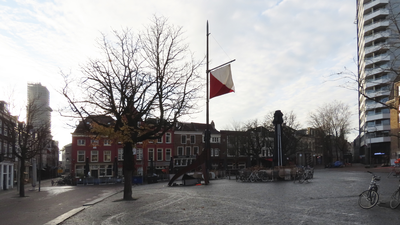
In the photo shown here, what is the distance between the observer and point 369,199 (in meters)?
10.0

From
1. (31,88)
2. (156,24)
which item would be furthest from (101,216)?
(31,88)

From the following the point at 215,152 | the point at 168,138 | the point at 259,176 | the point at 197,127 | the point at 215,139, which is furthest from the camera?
the point at 197,127

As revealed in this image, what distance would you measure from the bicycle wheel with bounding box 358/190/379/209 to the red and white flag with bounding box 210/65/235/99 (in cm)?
1040

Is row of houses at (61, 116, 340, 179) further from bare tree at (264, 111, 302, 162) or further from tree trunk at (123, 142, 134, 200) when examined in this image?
tree trunk at (123, 142, 134, 200)

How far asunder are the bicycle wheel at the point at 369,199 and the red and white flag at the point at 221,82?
1040 centimetres

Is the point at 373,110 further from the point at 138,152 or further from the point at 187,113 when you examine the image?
the point at 187,113

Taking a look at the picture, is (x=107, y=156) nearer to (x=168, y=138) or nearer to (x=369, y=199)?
(x=168, y=138)

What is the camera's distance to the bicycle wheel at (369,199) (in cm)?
992

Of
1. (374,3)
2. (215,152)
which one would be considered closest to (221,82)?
(215,152)

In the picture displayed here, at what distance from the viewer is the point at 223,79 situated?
65.1 ft

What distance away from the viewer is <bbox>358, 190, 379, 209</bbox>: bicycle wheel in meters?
9.92

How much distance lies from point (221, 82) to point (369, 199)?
1133 centimetres

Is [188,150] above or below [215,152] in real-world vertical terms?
above

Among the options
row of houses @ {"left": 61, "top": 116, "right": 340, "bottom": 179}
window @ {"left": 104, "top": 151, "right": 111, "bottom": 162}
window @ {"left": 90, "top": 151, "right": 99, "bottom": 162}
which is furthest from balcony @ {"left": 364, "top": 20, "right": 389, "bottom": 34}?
window @ {"left": 90, "top": 151, "right": 99, "bottom": 162}
